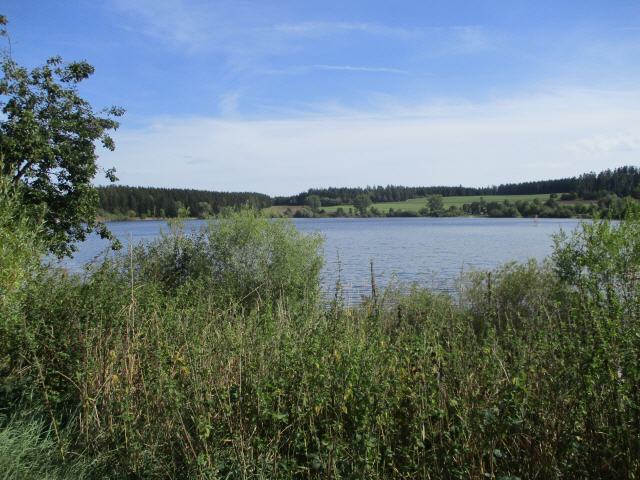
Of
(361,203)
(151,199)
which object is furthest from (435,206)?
(151,199)

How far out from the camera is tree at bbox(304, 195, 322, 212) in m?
111

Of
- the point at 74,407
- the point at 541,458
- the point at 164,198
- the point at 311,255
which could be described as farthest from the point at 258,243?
the point at 164,198

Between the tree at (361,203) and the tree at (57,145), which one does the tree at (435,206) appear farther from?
the tree at (57,145)

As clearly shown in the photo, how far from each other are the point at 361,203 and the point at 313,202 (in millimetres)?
14529

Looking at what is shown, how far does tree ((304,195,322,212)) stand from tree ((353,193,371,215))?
927 cm

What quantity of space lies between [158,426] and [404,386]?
2383 millimetres

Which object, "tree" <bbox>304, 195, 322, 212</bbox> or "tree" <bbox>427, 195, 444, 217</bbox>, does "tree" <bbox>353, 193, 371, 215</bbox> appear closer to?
"tree" <bbox>304, 195, 322, 212</bbox>

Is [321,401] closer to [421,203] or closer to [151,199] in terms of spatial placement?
[151,199]

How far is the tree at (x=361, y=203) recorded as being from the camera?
119500 millimetres

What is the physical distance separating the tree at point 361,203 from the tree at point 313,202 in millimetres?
9266

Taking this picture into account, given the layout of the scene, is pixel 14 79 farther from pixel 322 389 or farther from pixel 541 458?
pixel 541 458

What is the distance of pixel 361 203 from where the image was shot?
402ft

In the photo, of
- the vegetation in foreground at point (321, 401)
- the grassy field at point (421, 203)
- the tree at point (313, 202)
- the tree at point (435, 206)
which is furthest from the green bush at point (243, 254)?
the tree at point (435, 206)

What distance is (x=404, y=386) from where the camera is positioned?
4.67 metres
